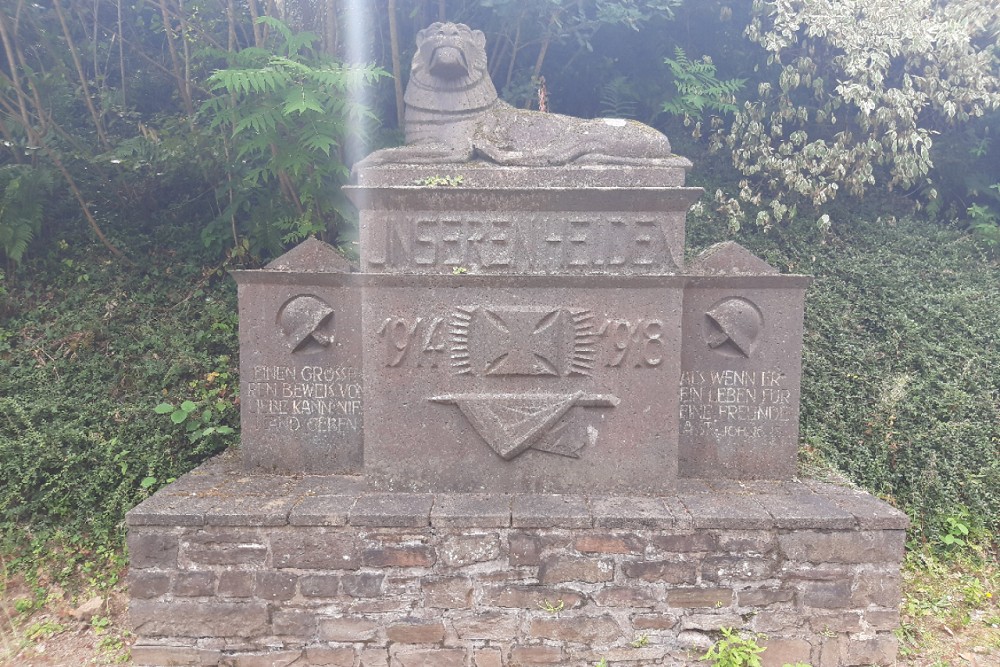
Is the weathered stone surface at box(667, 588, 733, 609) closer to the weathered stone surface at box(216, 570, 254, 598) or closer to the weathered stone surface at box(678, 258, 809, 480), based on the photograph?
the weathered stone surface at box(678, 258, 809, 480)

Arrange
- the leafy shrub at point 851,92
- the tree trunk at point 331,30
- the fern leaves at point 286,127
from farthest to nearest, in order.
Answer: the leafy shrub at point 851,92
the tree trunk at point 331,30
the fern leaves at point 286,127

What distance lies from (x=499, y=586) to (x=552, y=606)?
0.83ft

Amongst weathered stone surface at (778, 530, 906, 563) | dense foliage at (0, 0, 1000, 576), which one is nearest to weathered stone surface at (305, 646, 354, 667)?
dense foliage at (0, 0, 1000, 576)

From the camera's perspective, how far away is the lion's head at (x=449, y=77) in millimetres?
3510

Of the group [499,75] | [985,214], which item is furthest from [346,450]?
[985,214]

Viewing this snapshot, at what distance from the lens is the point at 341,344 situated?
3572 mm

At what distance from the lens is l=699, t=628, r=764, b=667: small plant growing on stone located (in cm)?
281

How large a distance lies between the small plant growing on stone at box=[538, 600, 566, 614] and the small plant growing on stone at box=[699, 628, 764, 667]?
67cm

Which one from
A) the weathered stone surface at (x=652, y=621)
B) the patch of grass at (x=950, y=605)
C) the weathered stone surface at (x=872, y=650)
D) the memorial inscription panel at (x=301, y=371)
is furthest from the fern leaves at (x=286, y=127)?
the patch of grass at (x=950, y=605)

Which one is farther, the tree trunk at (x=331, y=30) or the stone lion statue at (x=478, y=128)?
the tree trunk at (x=331, y=30)

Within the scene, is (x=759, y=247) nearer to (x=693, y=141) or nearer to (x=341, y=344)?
(x=693, y=141)

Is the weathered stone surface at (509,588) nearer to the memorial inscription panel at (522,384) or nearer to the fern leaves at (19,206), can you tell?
the memorial inscription panel at (522,384)

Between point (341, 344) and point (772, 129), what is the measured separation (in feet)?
17.1

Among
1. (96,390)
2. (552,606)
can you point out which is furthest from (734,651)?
(96,390)
